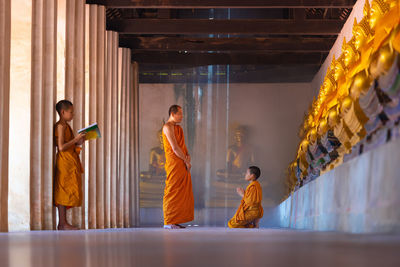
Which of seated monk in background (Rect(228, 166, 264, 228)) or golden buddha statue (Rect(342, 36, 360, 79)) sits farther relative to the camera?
seated monk in background (Rect(228, 166, 264, 228))

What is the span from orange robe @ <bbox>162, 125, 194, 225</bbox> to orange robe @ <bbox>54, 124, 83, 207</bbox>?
1.24 meters

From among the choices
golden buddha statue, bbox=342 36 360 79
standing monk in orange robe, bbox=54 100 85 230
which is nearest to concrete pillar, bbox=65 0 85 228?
standing monk in orange robe, bbox=54 100 85 230

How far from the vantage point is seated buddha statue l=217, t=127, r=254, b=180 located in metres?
16.3

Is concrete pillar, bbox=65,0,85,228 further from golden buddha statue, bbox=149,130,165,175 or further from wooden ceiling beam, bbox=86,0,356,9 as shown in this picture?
golden buddha statue, bbox=149,130,165,175

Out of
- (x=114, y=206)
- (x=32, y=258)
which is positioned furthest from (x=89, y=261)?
(x=114, y=206)

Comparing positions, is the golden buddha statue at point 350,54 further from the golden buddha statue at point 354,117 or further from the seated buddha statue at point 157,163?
the seated buddha statue at point 157,163

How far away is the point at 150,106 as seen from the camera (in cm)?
1677

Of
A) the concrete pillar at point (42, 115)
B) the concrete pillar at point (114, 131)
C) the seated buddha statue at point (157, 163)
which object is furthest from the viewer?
the seated buddha statue at point (157, 163)

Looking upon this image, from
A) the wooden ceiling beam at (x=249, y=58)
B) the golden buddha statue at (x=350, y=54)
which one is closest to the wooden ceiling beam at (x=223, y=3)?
the golden buddha statue at (x=350, y=54)

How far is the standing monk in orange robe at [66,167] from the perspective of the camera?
731 centimetres

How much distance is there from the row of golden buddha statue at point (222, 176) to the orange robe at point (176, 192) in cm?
794

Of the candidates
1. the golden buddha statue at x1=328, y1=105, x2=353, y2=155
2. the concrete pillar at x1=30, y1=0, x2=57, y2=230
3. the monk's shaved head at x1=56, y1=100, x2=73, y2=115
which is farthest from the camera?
the concrete pillar at x1=30, y1=0, x2=57, y2=230

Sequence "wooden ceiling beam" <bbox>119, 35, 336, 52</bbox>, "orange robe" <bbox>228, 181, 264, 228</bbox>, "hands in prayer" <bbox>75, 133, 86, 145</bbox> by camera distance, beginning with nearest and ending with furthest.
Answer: "hands in prayer" <bbox>75, 133, 86, 145</bbox> < "orange robe" <bbox>228, 181, 264, 228</bbox> < "wooden ceiling beam" <bbox>119, 35, 336, 52</bbox>

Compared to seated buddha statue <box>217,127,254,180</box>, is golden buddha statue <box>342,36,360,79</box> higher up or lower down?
higher up
